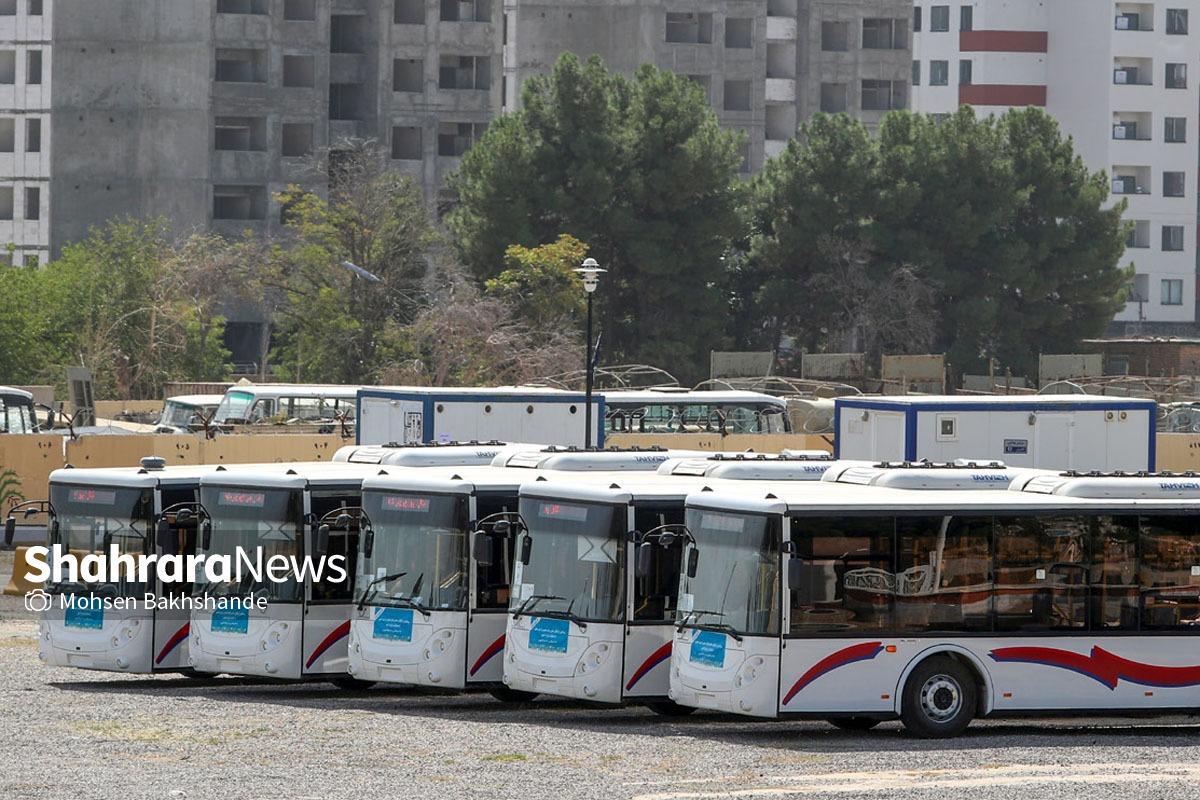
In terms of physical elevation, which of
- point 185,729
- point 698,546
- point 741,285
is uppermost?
point 741,285

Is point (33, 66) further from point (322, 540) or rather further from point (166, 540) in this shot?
point (322, 540)

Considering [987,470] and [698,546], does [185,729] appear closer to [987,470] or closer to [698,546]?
[698,546]

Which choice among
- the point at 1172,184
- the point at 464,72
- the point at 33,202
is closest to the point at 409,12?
the point at 464,72

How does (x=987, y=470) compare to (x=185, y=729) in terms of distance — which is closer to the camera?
(x=185, y=729)

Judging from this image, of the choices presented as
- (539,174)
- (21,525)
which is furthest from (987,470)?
(539,174)

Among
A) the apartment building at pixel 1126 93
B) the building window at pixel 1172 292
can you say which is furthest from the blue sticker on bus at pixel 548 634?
the building window at pixel 1172 292

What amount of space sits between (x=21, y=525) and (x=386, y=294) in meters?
28.3

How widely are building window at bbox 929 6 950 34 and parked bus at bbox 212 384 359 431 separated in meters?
80.1

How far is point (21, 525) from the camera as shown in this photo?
41656mm

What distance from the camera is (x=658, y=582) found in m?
21.3

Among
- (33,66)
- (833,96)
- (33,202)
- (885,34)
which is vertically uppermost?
(885,34)

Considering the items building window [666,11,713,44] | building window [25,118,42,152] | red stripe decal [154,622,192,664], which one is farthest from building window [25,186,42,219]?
red stripe decal [154,622,192,664]

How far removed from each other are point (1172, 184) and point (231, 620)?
10334 cm

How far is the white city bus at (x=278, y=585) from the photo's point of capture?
23.4 meters
